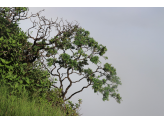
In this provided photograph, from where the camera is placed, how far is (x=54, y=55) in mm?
8367

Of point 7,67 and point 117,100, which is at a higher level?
point 7,67

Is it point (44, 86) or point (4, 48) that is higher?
point (4, 48)
